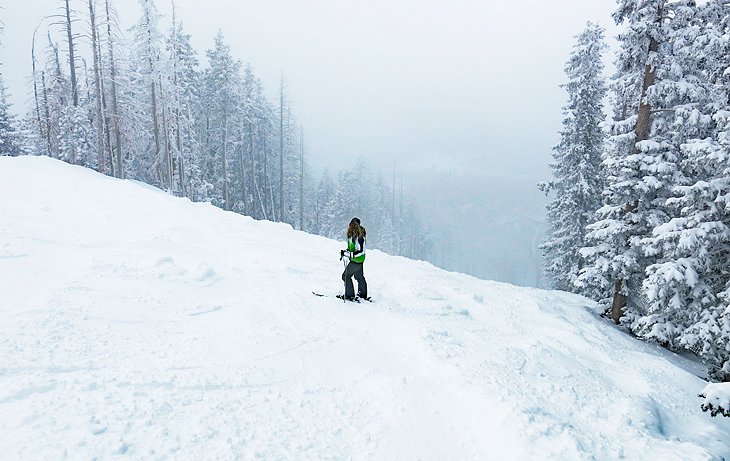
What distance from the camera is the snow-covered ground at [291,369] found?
4.74m

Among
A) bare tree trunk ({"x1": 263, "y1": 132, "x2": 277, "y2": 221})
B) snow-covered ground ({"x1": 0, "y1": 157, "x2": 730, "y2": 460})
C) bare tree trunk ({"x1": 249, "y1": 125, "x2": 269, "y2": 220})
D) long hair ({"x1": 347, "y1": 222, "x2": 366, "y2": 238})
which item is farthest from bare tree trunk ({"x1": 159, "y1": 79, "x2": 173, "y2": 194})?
long hair ({"x1": 347, "y1": 222, "x2": 366, "y2": 238})

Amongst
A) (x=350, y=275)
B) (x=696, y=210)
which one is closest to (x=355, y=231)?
(x=350, y=275)

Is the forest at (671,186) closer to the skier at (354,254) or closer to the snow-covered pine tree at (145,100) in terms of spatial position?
the skier at (354,254)

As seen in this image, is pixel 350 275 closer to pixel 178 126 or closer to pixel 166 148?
pixel 166 148

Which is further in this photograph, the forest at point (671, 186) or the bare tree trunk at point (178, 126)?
the bare tree trunk at point (178, 126)

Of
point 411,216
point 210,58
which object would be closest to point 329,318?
point 210,58

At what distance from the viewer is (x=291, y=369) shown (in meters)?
6.32

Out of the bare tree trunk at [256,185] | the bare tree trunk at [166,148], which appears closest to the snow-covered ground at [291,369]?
the bare tree trunk at [166,148]

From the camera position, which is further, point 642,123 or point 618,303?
point 618,303

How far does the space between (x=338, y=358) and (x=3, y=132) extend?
47020 mm

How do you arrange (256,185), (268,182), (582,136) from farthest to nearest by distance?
1. (268,182)
2. (256,185)
3. (582,136)

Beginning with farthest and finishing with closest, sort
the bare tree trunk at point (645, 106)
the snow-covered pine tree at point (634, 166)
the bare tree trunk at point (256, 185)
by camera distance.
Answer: the bare tree trunk at point (256, 185)
the bare tree trunk at point (645, 106)
the snow-covered pine tree at point (634, 166)

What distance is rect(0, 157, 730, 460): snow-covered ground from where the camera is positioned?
4.74 meters

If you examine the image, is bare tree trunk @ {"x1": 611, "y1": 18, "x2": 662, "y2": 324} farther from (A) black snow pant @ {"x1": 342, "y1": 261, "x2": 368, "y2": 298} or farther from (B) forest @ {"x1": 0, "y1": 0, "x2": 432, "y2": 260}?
(B) forest @ {"x1": 0, "y1": 0, "x2": 432, "y2": 260}
